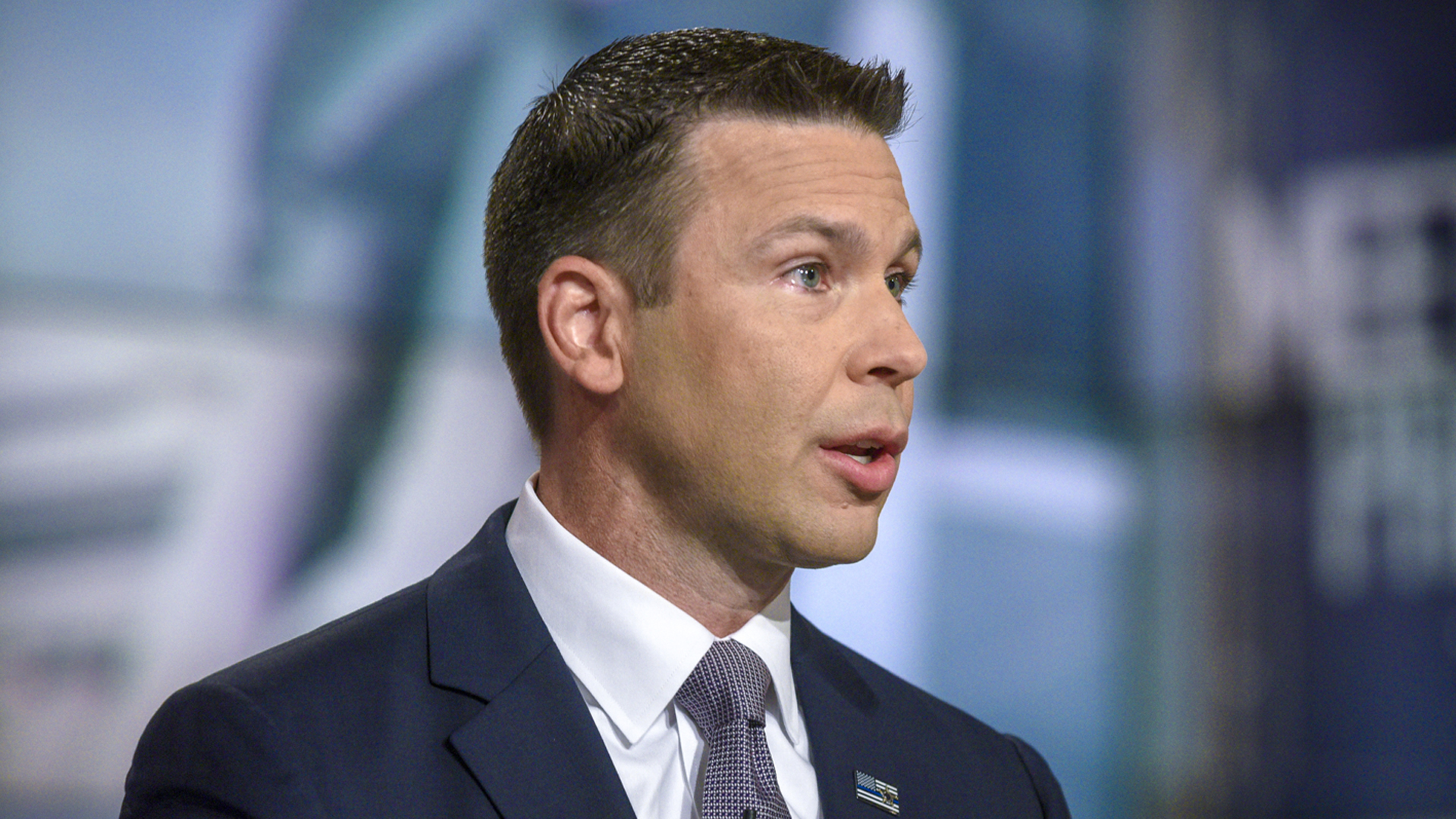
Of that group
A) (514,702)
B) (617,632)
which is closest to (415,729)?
(514,702)

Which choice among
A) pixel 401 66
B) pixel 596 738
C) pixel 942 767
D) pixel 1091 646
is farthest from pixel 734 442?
pixel 1091 646

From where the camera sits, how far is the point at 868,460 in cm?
179

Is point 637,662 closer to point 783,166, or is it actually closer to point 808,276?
point 808,276

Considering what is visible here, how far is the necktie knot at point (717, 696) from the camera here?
1.72m

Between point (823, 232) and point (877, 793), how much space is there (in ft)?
2.47

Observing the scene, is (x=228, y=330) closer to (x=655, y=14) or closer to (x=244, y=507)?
(x=244, y=507)

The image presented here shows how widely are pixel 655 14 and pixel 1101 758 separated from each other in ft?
8.78

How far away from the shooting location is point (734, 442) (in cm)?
172

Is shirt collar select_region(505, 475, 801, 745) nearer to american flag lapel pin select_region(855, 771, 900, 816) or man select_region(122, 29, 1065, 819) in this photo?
man select_region(122, 29, 1065, 819)

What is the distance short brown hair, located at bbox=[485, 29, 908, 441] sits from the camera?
6.02 ft

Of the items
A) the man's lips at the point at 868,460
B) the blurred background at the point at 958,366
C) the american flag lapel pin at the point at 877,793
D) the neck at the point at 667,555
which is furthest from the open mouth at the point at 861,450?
the blurred background at the point at 958,366

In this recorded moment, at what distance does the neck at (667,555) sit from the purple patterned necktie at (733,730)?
0.21 ft

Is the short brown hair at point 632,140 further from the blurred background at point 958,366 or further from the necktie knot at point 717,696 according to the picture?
the blurred background at point 958,366

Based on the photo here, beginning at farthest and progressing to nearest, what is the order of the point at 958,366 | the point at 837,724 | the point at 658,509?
1. the point at 958,366
2. the point at 837,724
3. the point at 658,509
